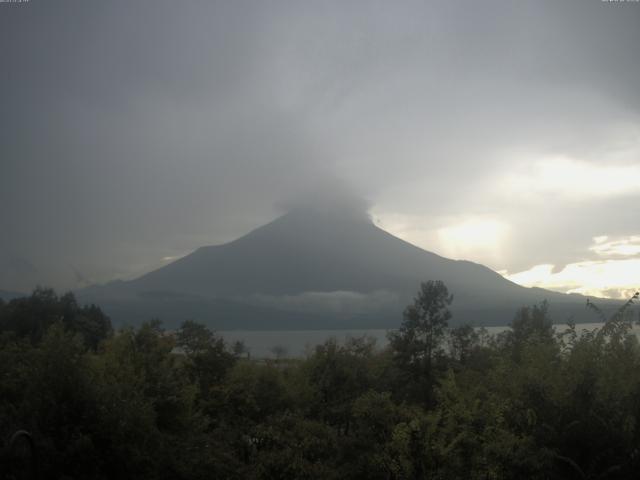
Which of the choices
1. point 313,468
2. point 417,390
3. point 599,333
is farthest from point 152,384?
point 417,390

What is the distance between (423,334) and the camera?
3766cm

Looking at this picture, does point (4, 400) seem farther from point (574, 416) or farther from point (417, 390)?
point (417, 390)

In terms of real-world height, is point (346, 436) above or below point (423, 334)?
below

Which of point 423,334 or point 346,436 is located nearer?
point 346,436

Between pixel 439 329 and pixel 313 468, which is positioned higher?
pixel 439 329

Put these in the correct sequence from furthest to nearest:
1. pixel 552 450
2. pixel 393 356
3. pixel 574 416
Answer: pixel 393 356 < pixel 574 416 < pixel 552 450

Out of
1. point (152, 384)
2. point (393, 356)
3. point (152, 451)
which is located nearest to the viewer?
point (152, 451)

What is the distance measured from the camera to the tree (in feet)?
A: 117

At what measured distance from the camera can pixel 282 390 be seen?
27.2 metres

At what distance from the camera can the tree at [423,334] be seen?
35562 mm

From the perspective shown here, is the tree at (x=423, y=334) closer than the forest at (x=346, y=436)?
No

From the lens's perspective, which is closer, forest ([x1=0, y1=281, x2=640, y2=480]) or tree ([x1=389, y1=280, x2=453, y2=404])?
forest ([x1=0, y1=281, x2=640, y2=480])

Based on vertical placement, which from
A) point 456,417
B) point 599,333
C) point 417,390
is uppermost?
point 599,333

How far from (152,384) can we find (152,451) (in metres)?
4.82
